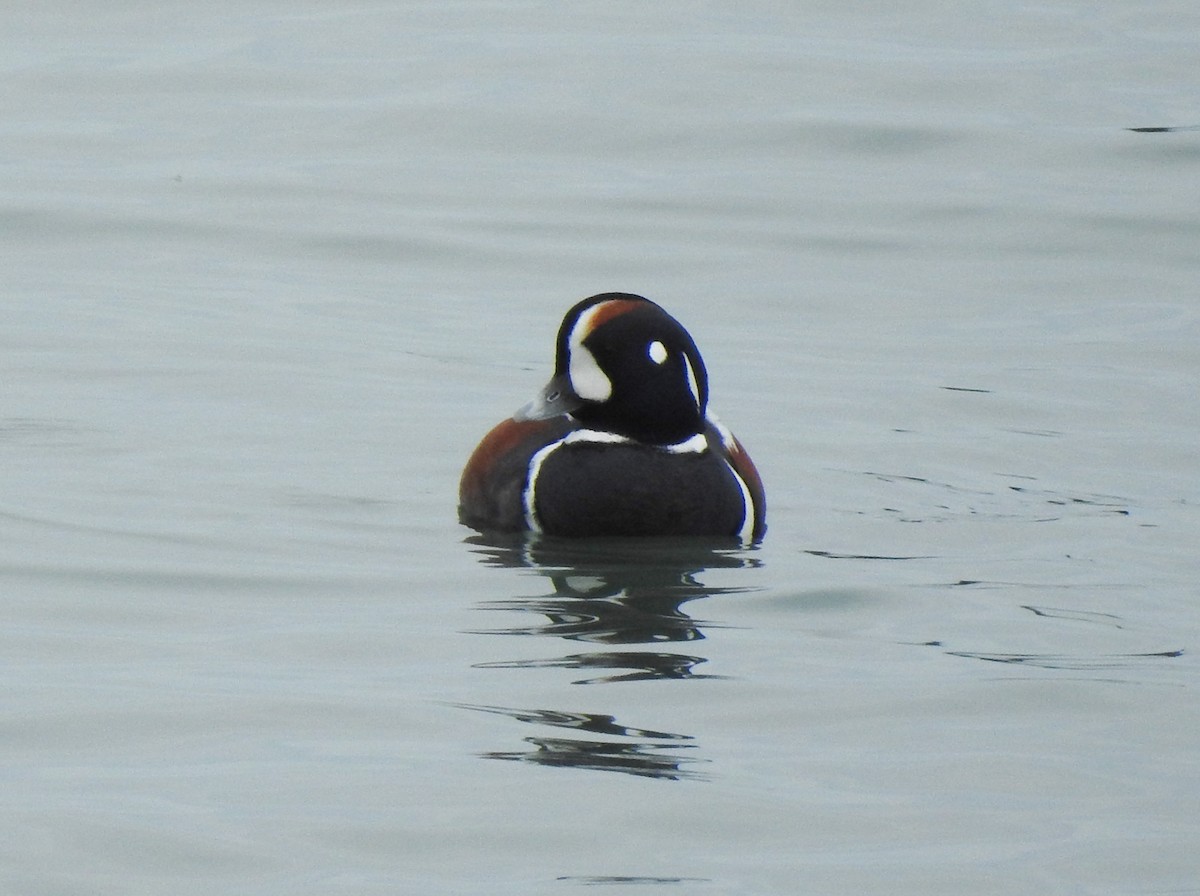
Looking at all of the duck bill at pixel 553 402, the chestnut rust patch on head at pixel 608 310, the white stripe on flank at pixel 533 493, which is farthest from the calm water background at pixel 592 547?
the chestnut rust patch on head at pixel 608 310

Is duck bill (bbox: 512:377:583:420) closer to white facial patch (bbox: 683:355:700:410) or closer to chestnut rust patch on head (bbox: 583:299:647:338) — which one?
chestnut rust patch on head (bbox: 583:299:647:338)

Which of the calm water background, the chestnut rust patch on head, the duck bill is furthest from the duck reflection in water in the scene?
the chestnut rust patch on head

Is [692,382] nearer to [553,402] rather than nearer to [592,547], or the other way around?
[553,402]

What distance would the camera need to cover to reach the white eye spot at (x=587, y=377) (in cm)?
841

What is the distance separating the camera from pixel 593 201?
55.2 ft

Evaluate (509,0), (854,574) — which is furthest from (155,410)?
(509,0)

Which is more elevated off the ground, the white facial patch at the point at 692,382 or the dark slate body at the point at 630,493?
the white facial patch at the point at 692,382

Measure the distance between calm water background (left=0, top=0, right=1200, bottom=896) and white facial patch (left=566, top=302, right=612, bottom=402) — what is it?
1.96 ft

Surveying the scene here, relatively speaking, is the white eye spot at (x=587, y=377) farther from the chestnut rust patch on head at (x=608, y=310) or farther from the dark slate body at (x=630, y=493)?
the dark slate body at (x=630, y=493)

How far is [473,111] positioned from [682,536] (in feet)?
38.7

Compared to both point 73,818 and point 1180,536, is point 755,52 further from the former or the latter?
point 73,818

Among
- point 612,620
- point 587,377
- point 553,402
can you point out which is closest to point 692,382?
point 587,377

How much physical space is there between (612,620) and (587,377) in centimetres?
142

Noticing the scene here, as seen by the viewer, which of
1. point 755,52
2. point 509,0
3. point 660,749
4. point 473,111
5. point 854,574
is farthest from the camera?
point 509,0
